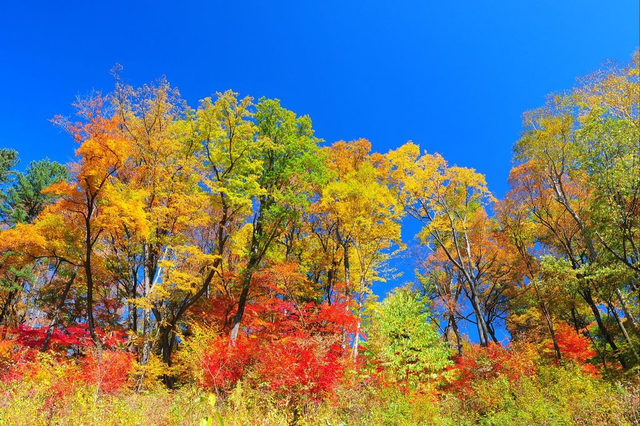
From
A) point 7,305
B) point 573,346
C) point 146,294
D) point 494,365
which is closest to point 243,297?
point 146,294

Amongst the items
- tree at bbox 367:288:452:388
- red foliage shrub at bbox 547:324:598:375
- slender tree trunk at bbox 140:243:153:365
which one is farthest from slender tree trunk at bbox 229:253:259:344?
red foliage shrub at bbox 547:324:598:375

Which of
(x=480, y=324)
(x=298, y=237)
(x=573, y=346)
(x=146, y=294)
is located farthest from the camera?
(x=298, y=237)

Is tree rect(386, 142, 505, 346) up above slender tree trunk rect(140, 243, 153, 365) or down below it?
above

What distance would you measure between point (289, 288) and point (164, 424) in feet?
28.8

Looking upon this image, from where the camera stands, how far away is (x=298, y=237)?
1942 centimetres

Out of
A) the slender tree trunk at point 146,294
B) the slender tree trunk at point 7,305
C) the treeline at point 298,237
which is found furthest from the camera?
the slender tree trunk at point 7,305

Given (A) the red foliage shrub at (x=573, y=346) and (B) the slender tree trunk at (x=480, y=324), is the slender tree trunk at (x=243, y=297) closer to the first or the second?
(B) the slender tree trunk at (x=480, y=324)

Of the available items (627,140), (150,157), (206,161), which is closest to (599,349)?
(627,140)

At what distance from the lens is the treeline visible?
34.4 feet

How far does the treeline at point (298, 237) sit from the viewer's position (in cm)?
1049

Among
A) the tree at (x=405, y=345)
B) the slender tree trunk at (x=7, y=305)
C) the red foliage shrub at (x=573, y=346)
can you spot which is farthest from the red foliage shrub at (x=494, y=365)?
the slender tree trunk at (x=7, y=305)

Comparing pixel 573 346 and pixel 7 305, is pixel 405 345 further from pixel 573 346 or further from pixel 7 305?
pixel 7 305

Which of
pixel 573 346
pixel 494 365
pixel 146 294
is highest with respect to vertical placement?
pixel 146 294

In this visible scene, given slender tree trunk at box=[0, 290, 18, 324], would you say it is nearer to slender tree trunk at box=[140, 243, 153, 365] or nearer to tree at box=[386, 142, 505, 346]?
slender tree trunk at box=[140, 243, 153, 365]
